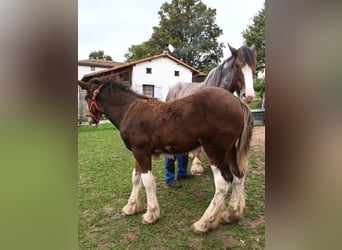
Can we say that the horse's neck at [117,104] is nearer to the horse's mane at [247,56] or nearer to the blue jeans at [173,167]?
the blue jeans at [173,167]

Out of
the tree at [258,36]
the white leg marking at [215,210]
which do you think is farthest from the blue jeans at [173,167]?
the tree at [258,36]

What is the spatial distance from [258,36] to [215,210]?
2.95 ft

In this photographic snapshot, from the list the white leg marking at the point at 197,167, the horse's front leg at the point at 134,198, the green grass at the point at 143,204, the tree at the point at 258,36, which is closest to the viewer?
the tree at the point at 258,36

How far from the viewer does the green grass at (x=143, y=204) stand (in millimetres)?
1187

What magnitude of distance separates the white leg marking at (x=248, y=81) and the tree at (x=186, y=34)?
0.21 meters

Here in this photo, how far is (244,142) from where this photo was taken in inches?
50.8

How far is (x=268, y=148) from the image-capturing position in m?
0.71

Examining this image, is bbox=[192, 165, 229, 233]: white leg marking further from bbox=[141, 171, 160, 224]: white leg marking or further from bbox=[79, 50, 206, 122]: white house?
bbox=[79, 50, 206, 122]: white house

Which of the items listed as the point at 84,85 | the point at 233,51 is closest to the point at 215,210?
the point at 233,51

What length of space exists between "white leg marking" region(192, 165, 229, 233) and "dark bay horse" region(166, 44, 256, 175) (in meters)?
0.22

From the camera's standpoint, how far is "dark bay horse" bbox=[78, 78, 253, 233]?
1238 millimetres

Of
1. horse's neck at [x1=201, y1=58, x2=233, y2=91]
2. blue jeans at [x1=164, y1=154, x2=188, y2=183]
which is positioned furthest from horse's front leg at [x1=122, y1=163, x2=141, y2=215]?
horse's neck at [x1=201, y1=58, x2=233, y2=91]
